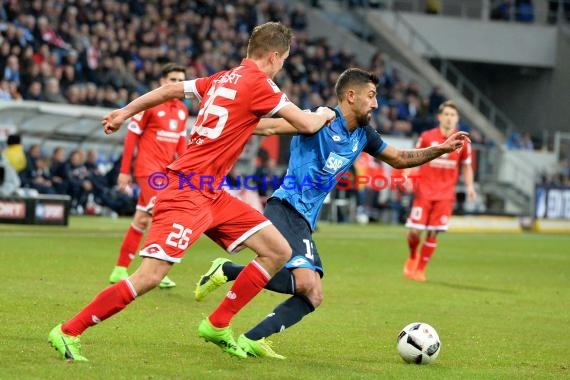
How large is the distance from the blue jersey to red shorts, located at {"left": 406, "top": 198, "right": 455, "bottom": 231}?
738cm

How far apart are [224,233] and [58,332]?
4.57ft

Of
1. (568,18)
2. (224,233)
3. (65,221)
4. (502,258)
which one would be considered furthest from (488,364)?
(568,18)

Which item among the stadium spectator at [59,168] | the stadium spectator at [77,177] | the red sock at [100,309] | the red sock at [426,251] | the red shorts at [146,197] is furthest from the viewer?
the stadium spectator at [77,177]

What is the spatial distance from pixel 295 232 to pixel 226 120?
1182 mm

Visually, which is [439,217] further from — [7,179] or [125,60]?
[125,60]

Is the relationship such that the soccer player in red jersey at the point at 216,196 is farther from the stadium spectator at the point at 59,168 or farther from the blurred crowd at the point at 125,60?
the stadium spectator at the point at 59,168

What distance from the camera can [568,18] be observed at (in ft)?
156

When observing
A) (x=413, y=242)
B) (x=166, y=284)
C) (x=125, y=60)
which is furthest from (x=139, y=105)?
(x=125, y=60)

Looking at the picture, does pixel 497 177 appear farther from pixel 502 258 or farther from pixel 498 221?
pixel 502 258

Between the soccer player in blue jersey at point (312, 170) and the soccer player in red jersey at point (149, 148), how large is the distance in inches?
176

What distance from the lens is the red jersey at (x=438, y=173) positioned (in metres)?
16.1

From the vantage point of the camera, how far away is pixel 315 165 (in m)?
8.75

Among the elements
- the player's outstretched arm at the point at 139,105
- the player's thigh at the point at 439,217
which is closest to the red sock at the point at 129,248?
the player's thigh at the point at 439,217

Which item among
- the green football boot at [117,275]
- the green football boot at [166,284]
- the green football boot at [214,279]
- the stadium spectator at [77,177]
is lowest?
the stadium spectator at [77,177]
